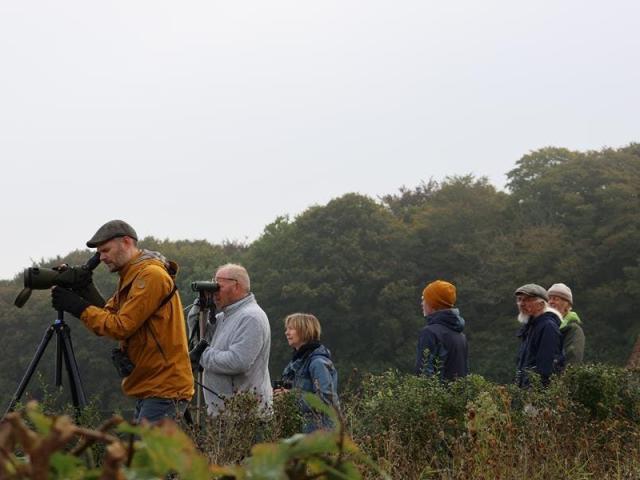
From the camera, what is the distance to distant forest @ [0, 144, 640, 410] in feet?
127

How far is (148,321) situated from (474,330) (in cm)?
3520

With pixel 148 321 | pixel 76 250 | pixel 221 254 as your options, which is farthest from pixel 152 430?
pixel 76 250

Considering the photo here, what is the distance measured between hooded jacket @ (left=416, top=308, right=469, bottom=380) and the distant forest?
28753mm

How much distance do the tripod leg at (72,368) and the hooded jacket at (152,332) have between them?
319mm

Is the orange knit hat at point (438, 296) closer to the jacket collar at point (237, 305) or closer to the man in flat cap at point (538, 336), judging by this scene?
the man in flat cap at point (538, 336)

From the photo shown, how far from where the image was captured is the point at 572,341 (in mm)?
8258

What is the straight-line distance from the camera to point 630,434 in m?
6.07

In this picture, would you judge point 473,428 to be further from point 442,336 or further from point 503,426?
point 442,336

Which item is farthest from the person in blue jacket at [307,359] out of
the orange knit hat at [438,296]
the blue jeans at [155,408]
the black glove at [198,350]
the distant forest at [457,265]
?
the distant forest at [457,265]

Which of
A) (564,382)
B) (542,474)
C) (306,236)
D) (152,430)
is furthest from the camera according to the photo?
(306,236)

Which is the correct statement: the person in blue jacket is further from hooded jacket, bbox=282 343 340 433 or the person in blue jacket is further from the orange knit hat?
the orange knit hat

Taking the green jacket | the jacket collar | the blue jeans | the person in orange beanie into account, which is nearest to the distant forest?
the green jacket

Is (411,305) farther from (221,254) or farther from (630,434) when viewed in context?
(630,434)

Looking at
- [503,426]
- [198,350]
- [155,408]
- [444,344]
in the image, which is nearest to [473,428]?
[503,426]
